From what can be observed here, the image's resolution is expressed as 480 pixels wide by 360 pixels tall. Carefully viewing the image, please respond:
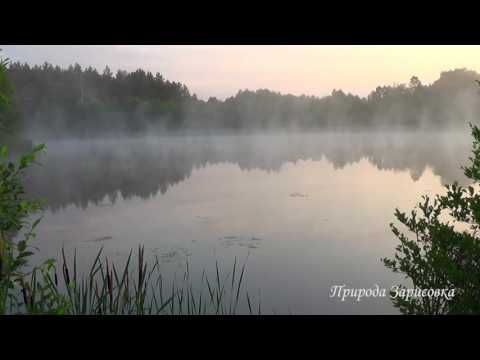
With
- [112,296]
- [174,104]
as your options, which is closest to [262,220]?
[112,296]

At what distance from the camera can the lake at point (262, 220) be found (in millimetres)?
5047

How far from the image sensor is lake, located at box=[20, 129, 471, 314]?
199 inches

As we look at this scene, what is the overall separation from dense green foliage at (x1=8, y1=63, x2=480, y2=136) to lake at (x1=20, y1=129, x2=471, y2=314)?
45.0 feet

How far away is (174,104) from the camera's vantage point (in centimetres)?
3152

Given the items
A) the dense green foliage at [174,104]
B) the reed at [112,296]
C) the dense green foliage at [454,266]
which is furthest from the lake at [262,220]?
the dense green foliage at [174,104]

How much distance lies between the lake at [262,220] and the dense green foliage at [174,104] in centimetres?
1373

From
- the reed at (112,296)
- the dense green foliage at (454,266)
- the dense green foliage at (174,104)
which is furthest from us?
the dense green foliage at (174,104)

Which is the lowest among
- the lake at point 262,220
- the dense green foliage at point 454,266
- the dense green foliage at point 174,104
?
the lake at point 262,220

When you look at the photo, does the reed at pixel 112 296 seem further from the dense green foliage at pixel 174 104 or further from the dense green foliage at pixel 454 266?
the dense green foliage at pixel 174 104

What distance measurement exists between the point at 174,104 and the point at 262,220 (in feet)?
83.2
